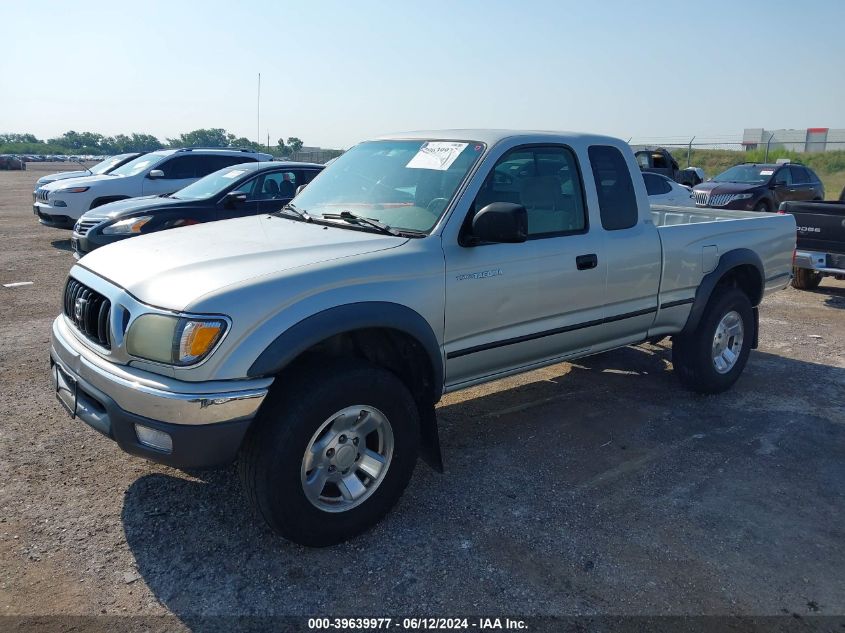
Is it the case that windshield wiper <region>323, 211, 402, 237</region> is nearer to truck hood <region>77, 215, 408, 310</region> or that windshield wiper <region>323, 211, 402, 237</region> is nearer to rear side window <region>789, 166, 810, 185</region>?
truck hood <region>77, 215, 408, 310</region>

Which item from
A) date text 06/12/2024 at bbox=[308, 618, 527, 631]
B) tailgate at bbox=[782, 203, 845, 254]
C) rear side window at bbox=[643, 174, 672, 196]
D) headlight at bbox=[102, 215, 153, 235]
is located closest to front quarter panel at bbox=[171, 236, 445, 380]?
date text 06/12/2024 at bbox=[308, 618, 527, 631]

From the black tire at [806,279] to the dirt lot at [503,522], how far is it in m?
5.08

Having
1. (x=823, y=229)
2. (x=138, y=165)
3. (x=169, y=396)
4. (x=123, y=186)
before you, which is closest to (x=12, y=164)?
(x=138, y=165)

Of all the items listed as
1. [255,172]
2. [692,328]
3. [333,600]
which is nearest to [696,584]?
[333,600]

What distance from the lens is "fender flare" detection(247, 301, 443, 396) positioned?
2.96m

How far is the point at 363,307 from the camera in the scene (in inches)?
128

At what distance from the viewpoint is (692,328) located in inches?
209

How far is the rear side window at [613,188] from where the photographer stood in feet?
15.0

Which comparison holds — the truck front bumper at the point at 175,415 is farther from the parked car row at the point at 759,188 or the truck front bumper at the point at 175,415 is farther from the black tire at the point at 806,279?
the parked car row at the point at 759,188

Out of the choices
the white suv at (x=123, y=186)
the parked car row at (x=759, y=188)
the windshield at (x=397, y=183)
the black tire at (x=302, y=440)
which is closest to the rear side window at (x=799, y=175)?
the parked car row at (x=759, y=188)

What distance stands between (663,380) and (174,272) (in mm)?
4308

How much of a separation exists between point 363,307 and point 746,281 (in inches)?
153

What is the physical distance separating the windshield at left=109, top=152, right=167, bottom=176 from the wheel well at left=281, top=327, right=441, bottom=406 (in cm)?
1095

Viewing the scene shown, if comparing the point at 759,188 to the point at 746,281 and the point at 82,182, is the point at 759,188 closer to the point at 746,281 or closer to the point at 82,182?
the point at 746,281
